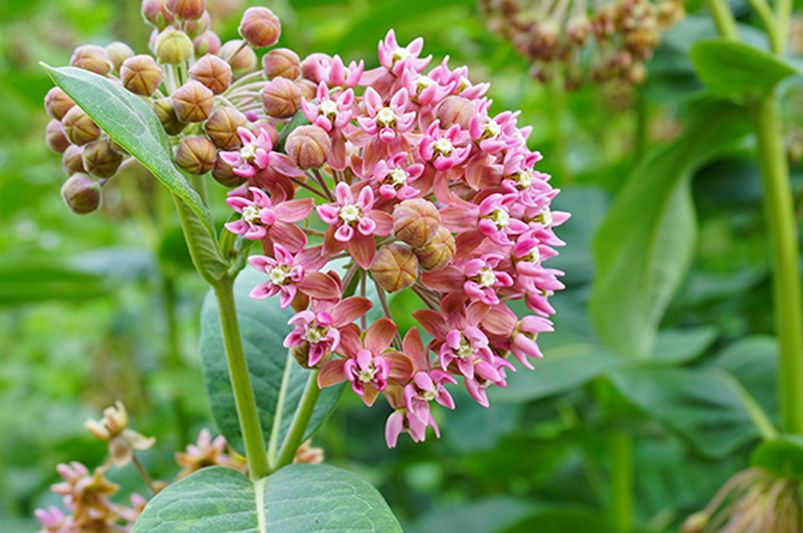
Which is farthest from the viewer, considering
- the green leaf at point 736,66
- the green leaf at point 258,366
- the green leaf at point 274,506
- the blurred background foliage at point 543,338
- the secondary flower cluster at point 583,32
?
the blurred background foliage at point 543,338

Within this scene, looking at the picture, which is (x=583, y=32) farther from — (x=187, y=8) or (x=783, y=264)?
(x=187, y=8)

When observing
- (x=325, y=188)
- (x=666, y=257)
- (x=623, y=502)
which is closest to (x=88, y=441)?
(x=623, y=502)

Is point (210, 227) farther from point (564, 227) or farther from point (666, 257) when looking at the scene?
point (564, 227)

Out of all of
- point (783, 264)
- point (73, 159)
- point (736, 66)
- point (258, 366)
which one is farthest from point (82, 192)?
point (783, 264)

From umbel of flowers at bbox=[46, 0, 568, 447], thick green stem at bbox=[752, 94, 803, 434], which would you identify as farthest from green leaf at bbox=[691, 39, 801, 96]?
umbel of flowers at bbox=[46, 0, 568, 447]

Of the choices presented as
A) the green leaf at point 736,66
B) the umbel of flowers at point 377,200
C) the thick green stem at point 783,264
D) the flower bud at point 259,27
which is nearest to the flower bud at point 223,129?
the umbel of flowers at point 377,200

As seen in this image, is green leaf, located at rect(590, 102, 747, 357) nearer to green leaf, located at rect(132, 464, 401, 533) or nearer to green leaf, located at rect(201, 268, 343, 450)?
green leaf, located at rect(201, 268, 343, 450)

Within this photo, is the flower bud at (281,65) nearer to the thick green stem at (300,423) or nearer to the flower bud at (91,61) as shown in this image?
the flower bud at (91,61)
